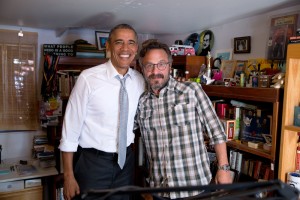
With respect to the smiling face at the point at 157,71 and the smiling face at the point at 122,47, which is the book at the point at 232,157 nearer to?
the smiling face at the point at 157,71

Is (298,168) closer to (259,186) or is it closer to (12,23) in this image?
(259,186)

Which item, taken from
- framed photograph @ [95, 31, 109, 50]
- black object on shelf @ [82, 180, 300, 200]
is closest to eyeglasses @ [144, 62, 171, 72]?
black object on shelf @ [82, 180, 300, 200]

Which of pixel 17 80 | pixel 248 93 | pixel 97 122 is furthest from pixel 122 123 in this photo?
pixel 17 80

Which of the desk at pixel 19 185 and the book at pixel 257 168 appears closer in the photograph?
the book at pixel 257 168

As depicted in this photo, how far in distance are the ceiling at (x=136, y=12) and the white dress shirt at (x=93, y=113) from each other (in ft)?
1.88

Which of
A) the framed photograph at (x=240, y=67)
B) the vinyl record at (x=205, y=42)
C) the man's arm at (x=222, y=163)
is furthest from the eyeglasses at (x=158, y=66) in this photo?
the vinyl record at (x=205, y=42)

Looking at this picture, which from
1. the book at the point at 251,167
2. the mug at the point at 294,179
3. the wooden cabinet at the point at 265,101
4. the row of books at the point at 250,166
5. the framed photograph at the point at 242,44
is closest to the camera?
the mug at the point at 294,179

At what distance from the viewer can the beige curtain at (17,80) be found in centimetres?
280

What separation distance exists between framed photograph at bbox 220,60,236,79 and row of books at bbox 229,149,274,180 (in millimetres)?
605

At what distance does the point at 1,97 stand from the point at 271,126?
2543 mm

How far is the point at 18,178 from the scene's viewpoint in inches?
99.7

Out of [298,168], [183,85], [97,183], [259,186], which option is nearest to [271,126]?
[298,168]

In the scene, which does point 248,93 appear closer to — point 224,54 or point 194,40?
point 224,54

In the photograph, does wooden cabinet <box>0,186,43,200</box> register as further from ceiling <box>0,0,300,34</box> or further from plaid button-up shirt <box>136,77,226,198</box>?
plaid button-up shirt <box>136,77,226,198</box>
